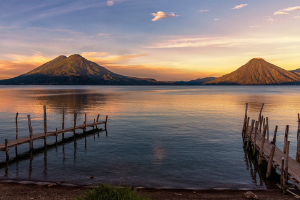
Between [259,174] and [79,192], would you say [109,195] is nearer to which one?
[79,192]

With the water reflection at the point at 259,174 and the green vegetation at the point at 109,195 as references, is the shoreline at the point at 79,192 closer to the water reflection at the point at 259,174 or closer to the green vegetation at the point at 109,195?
the water reflection at the point at 259,174

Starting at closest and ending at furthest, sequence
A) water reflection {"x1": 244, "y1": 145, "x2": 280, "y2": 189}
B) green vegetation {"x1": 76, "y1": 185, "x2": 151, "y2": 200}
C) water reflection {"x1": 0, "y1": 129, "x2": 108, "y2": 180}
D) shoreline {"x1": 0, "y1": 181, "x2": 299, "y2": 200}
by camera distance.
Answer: green vegetation {"x1": 76, "y1": 185, "x2": 151, "y2": 200}, shoreline {"x1": 0, "y1": 181, "x2": 299, "y2": 200}, water reflection {"x1": 244, "y1": 145, "x2": 280, "y2": 189}, water reflection {"x1": 0, "y1": 129, "x2": 108, "y2": 180}

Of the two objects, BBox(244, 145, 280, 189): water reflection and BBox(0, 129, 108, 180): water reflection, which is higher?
BBox(244, 145, 280, 189): water reflection

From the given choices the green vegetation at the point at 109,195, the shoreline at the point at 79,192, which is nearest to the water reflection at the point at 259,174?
the shoreline at the point at 79,192

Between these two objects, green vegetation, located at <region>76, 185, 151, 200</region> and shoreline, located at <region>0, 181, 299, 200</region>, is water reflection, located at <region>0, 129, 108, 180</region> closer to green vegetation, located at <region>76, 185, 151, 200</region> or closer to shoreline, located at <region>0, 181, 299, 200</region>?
shoreline, located at <region>0, 181, 299, 200</region>

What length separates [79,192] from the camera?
14609 mm

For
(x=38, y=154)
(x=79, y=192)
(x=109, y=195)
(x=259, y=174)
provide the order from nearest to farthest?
1. (x=109, y=195)
2. (x=79, y=192)
3. (x=259, y=174)
4. (x=38, y=154)

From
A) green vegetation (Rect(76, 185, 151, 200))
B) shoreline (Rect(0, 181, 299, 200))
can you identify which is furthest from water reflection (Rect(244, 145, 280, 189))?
green vegetation (Rect(76, 185, 151, 200))

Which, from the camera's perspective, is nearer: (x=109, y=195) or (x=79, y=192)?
(x=109, y=195)

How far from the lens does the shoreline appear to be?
14.0 m

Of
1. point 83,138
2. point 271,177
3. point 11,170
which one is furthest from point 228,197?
point 83,138

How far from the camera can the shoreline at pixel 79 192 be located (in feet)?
46.1

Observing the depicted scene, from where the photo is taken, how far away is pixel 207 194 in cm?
1487

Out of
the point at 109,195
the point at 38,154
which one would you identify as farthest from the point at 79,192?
the point at 38,154
